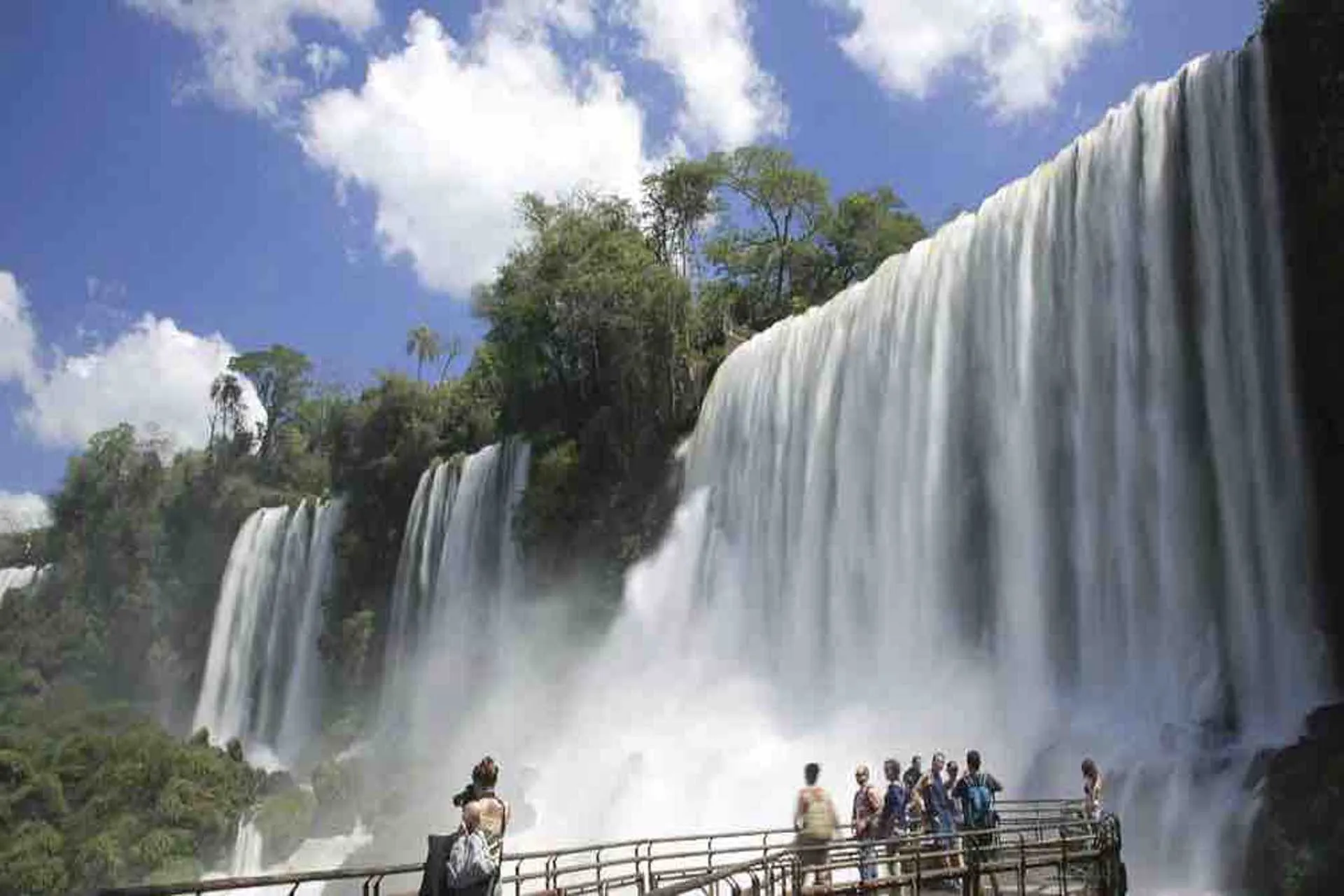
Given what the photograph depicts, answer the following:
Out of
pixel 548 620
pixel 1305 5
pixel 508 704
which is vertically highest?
pixel 1305 5

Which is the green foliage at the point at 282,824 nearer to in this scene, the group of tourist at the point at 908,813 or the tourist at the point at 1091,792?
the group of tourist at the point at 908,813

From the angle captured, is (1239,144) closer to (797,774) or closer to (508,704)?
(797,774)

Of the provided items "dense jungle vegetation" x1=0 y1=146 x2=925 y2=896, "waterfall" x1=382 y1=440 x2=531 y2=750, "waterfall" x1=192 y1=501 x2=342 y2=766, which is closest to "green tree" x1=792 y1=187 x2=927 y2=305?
"dense jungle vegetation" x1=0 y1=146 x2=925 y2=896

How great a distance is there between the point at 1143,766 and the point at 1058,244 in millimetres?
10633

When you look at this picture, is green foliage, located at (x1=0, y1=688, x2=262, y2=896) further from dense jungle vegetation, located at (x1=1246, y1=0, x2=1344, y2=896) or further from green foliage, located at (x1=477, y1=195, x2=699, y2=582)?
dense jungle vegetation, located at (x1=1246, y1=0, x2=1344, y2=896)

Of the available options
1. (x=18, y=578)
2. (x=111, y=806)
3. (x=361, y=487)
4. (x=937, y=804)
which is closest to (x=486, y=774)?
(x=937, y=804)

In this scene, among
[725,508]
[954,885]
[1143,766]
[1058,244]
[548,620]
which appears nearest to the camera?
[954,885]

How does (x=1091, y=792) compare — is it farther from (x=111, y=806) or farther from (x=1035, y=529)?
(x=111, y=806)

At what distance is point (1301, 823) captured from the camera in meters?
14.9

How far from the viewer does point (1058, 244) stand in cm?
2398

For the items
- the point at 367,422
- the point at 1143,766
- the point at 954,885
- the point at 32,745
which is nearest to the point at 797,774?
the point at 1143,766

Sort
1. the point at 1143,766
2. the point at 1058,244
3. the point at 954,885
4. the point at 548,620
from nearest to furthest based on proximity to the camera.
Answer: the point at 954,885
the point at 1143,766
the point at 1058,244
the point at 548,620

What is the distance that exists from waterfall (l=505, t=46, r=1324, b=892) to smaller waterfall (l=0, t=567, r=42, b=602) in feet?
156

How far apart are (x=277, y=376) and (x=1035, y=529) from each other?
62.2m
